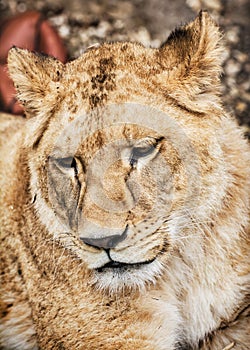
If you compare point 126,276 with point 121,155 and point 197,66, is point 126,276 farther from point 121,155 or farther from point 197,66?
point 197,66

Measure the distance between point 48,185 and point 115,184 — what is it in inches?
16.1

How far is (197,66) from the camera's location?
99.5 inches

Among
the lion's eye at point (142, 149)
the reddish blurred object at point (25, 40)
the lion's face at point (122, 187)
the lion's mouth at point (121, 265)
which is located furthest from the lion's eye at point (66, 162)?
the reddish blurred object at point (25, 40)

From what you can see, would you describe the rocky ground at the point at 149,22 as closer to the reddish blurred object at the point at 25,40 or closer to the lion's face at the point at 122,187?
the reddish blurred object at the point at 25,40

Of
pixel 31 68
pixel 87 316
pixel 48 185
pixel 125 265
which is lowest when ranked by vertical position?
pixel 87 316

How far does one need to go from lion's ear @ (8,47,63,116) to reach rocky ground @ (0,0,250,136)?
2114mm

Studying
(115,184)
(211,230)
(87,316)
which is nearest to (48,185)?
(115,184)

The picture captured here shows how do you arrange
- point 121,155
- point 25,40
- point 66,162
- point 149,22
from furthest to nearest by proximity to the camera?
point 149,22 < point 25,40 < point 66,162 < point 121,155

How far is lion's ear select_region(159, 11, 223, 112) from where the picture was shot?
2.52 m

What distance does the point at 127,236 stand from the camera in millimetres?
2307

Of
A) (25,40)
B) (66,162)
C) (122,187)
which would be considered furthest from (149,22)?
(122,187)

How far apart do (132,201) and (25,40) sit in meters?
2.57

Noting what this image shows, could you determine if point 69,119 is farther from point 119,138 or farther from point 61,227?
point 61,227

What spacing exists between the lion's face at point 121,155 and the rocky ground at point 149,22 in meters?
2.07
